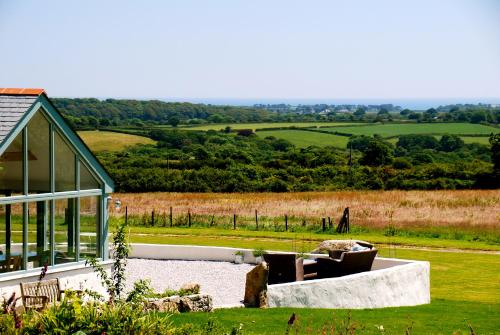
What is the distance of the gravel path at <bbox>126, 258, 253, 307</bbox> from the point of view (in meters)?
18.5

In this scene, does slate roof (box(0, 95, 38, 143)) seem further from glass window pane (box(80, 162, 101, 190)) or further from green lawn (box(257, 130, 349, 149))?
green lawn (box(257, 130, 349, 149))

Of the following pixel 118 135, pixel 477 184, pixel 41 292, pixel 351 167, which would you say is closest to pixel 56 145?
pixel 41 292

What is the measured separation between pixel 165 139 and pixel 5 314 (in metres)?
84.9

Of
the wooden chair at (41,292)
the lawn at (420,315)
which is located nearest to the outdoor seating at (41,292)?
the wooden chair at (41,292)

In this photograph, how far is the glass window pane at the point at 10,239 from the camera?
15.2 m

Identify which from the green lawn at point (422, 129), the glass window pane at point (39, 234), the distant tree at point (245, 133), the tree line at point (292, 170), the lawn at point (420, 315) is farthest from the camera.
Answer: the distant tree at point (245, 133)

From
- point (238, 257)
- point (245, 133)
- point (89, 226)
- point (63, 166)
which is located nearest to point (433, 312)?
point (89, 226)

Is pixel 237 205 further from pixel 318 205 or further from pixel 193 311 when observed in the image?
pixel 193 311

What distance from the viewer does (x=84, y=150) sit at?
16.4 m

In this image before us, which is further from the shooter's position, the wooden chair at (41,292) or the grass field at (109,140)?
the grass field at (109,140)

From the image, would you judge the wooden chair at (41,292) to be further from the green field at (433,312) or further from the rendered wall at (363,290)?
the rendered wall at (363,290)

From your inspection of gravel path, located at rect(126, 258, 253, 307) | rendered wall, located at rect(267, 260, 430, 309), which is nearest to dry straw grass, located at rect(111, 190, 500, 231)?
gravel path, located at rect(126, 258, 253, 307)

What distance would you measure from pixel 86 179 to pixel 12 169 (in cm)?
Result: 190

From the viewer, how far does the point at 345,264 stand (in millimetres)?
18469
